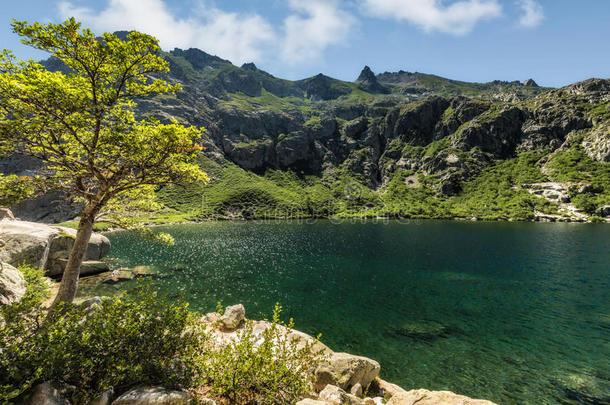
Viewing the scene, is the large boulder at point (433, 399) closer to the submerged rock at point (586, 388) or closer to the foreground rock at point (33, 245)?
the submerged rock at point (586, 388)

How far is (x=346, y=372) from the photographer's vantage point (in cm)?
1498

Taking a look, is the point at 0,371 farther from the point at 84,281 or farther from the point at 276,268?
the point at 276,268

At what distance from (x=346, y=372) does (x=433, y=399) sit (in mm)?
6494

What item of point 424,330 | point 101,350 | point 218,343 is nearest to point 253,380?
point 101,350

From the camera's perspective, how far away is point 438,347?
23016mm

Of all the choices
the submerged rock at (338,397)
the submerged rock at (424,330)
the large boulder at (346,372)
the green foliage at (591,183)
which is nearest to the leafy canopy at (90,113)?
the submerged rock at (338,397)

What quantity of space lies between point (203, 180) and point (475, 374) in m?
24.5

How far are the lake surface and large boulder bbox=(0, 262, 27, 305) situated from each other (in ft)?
54.9

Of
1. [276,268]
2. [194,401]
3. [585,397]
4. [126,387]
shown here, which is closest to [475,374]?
[585,397]

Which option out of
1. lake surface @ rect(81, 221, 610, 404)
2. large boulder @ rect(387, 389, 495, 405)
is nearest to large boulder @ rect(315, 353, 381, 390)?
large boulder @ rect(387, 389, 495, 405)

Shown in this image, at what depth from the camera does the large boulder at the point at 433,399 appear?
893 cm

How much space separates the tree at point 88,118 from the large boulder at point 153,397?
9416mm

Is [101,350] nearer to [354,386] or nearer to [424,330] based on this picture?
[354,386]

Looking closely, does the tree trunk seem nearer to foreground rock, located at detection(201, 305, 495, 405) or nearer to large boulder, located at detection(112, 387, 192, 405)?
foreground rock, located at detection(201, 305, 495, 405)
